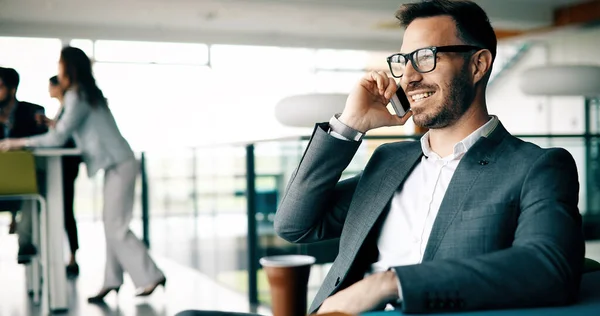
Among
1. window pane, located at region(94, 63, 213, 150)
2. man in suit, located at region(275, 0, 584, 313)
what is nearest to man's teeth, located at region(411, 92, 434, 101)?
man in suit, located at region(275, 0, 584, 313)

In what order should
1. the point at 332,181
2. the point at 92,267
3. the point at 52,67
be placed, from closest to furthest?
1. the point at 332,181
2. the point at 92,267
3. the point at 52,67

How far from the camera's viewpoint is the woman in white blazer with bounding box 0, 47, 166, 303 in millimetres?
3555

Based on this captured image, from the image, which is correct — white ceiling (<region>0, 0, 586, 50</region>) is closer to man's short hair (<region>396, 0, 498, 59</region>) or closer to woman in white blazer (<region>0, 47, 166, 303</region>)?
woman in white blazer (<region>0, 47, 166, 303</region>)

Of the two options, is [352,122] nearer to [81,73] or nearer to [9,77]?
[81,73]

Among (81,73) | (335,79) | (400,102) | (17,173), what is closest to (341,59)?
(335,79)

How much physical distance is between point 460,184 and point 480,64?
33cm

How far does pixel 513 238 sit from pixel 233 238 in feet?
12.8

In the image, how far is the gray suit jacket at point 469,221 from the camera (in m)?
0.97

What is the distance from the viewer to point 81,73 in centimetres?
361

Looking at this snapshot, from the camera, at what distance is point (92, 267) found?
5.04 metres

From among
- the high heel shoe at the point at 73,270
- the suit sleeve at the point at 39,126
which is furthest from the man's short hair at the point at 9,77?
the high heel shoe at the point at 73,270

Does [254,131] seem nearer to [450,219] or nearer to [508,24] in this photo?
[508,24]

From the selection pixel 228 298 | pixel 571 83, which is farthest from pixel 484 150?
pixel 571 83

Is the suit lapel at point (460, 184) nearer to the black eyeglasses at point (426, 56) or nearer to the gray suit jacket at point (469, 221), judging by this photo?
the gray suit jacket at point (469, 221)
